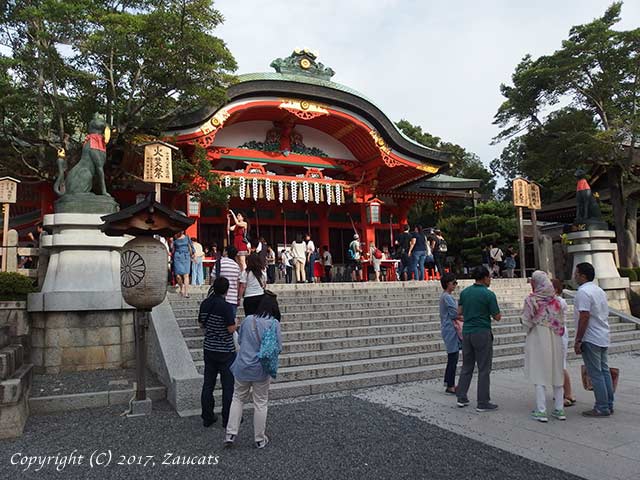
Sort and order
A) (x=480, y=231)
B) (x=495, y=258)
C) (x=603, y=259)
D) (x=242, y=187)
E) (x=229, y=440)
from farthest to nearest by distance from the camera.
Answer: (x=480, y=231), (x=495, y=258), (x=242, y=187), (x=603, y=259), (x=229, y=440)

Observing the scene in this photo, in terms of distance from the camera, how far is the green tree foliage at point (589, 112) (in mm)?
16328

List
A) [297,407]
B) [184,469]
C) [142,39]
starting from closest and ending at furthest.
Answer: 1. [184,469]
2. [297,407]
3. [142,39]

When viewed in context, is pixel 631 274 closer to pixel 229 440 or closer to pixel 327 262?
pixel 327 262

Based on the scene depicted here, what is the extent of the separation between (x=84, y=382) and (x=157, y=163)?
5465mm

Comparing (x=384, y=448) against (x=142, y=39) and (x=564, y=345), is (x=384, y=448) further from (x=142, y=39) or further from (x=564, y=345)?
(x=142, y=39)

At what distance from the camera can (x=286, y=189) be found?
15430mm

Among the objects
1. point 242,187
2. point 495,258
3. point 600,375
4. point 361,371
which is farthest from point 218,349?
point 495,258

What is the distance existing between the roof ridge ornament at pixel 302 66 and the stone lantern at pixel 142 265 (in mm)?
11605

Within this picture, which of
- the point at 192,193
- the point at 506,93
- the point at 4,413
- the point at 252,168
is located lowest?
the point at 4,413

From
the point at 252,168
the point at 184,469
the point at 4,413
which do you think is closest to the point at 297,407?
the point at 184,469

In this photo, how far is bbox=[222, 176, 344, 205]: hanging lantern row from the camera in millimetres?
14430

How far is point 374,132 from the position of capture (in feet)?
52.5

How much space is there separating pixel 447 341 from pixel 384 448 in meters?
2.25

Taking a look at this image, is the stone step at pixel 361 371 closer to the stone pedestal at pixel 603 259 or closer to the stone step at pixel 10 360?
Result: the stone step at pixel 10 360
